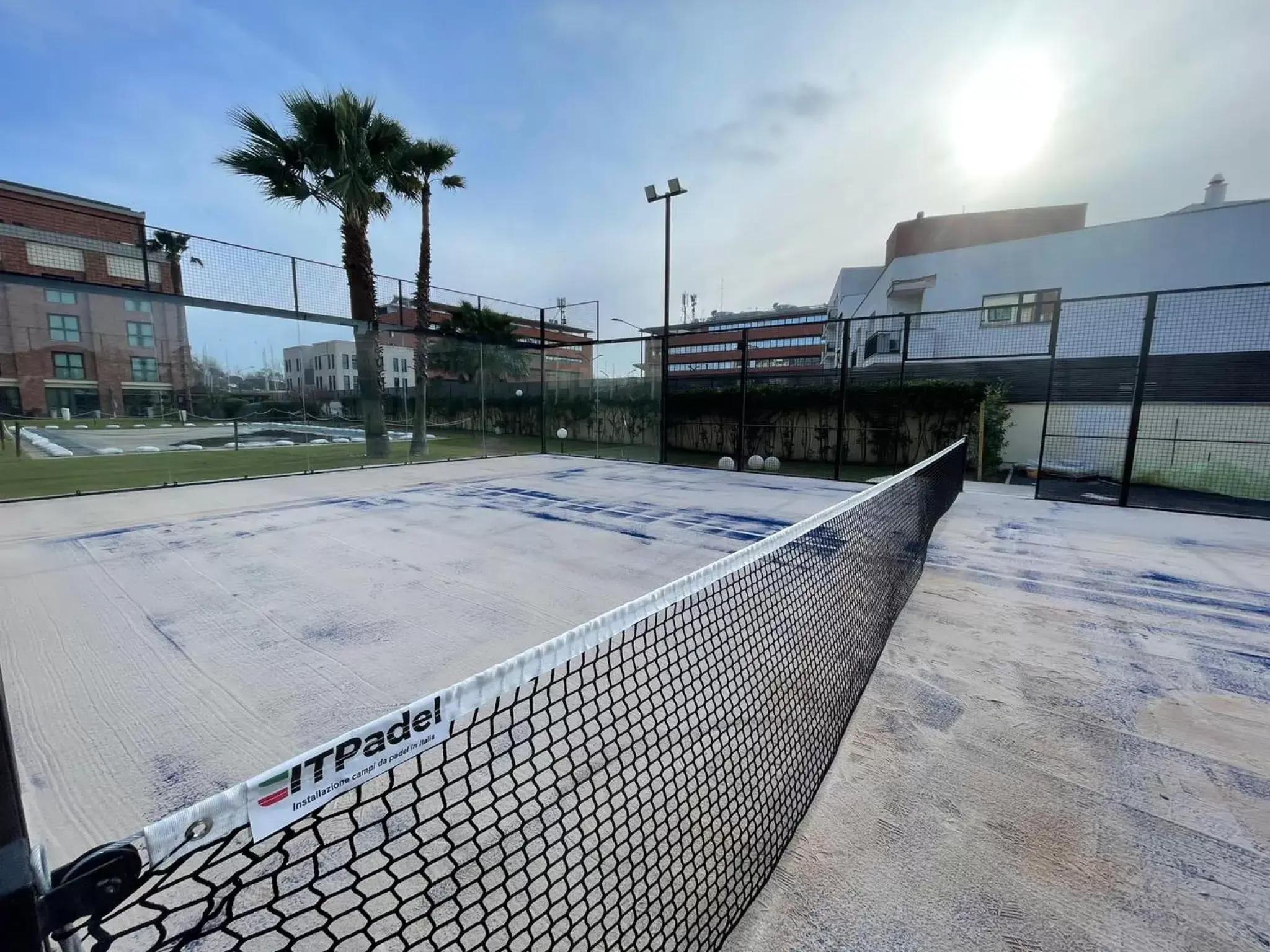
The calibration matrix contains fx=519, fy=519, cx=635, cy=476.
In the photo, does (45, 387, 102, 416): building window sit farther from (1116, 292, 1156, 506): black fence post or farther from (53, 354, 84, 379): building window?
(1116, 292, 1156, 506): black fence post

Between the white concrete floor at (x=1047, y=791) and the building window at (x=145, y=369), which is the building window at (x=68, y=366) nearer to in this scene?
the building window at (x=145, y=369)

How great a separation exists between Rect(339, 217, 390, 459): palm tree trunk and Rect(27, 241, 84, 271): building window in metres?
3.94

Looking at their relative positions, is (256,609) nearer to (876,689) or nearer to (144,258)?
(876,689)

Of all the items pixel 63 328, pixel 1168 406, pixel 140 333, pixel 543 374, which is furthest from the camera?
pixel 543 374

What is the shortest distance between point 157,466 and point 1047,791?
490 inches

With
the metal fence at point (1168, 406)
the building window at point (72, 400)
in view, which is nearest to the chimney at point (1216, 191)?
the metal fence at point (1168, 406)

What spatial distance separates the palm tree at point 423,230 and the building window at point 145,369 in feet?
14.0

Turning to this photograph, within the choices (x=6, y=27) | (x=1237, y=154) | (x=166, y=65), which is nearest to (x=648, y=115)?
(x=166, y=65)

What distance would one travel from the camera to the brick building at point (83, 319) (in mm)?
7129

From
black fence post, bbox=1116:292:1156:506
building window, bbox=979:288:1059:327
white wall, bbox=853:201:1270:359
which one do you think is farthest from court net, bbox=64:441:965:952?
building window, bbox=979:288:1059:327

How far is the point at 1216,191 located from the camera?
17203mm

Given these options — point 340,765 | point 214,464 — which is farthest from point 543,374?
point 340,765

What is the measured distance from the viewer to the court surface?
160 cm

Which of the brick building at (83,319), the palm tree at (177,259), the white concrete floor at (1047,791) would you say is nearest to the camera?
the white concrete floor at (1047,791)
